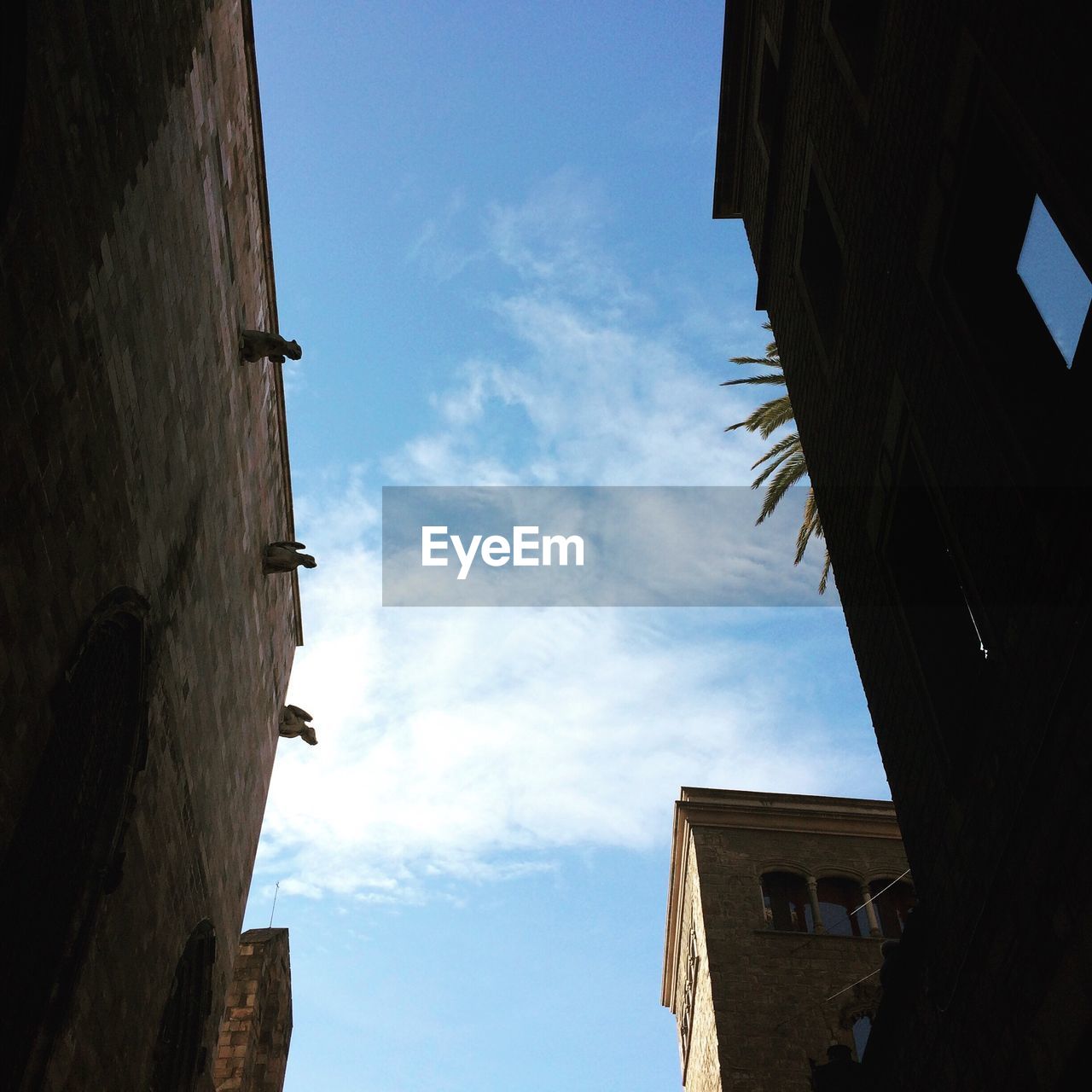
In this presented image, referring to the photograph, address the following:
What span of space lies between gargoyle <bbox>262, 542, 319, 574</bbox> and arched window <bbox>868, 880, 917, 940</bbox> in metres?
16.8

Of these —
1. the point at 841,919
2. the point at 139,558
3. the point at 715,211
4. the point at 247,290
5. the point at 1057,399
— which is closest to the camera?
the point at 1057,399

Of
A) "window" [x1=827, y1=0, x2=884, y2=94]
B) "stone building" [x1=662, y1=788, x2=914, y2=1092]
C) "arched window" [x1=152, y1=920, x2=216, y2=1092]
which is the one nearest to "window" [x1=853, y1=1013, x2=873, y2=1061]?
"stone building" [x1=662, y1=788, x2=914, y2=1092]

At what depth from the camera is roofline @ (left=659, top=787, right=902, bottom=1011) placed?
2572cm

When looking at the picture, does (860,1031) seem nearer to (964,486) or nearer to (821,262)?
(821,262)

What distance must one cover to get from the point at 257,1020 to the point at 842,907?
13631 mm

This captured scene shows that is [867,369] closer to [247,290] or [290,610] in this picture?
[247,290]

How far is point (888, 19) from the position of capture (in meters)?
7.96

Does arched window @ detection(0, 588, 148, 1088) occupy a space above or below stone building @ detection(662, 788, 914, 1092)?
below

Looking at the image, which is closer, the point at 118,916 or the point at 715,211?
the point at 118,916

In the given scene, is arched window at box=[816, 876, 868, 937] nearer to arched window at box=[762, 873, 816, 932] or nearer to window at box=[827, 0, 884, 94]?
arched window at box=[762, 873, 816, 932]

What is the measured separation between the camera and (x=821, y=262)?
10773 mm

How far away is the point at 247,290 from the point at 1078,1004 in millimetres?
11369

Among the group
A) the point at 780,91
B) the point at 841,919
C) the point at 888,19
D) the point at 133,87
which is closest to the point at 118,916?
the point at 133,87

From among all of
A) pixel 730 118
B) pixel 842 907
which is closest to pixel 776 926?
pixel 842 907
